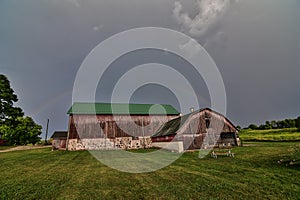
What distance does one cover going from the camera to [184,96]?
3136cm

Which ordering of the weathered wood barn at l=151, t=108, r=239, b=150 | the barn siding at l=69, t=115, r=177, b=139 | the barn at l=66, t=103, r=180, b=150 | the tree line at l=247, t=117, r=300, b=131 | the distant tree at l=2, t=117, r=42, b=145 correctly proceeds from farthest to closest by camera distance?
the tree line at l=247, t=117, r=300, b=131 → the distant tree at l=2, t=117, r=42, b=145 → the barn siding at l=69, t=115, r=177, b=139 → the barn at l=66, t=103, r=180, b=150 → the weathered wood barn at l=151, t=108, r=239, b=150

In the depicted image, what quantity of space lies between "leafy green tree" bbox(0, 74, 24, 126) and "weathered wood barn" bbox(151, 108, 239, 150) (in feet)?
109

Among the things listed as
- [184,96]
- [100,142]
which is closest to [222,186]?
[184,96]

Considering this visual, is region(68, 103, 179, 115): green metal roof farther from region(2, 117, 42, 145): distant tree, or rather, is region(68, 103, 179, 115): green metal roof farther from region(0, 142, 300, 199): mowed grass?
region(0, 142, 300, 199): mowed grass

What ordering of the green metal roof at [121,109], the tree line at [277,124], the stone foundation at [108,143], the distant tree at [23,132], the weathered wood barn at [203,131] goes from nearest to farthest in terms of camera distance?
the weathered wood barn at [203,131], the stone foundation at [108,143], the green metal roof at [121,109], the distant tree at [23,132], the tree line at [277,124]

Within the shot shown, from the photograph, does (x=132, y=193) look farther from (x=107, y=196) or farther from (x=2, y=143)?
(x=2, y=143)

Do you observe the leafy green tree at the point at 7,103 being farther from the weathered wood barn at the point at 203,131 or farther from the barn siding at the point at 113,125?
the weathered wood barn at the point at 203,131

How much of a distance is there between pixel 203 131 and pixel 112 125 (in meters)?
16.8

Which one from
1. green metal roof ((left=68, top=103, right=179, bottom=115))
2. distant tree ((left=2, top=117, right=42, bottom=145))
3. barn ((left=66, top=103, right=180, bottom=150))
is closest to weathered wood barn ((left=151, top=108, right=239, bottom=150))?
barn ((left=66, top=103, right=180, bottom=150))

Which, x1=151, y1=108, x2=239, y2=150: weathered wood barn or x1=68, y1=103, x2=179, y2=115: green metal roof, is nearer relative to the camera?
x1=151, y1=108, x2=239, y2=150: weathered wood barn

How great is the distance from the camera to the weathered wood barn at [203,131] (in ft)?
83.9

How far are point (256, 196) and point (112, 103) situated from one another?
119 ft

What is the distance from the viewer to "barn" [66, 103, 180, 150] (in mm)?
32438

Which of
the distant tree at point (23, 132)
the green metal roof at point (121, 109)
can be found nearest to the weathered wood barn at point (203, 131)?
the green metal roof at point (121, 109)
